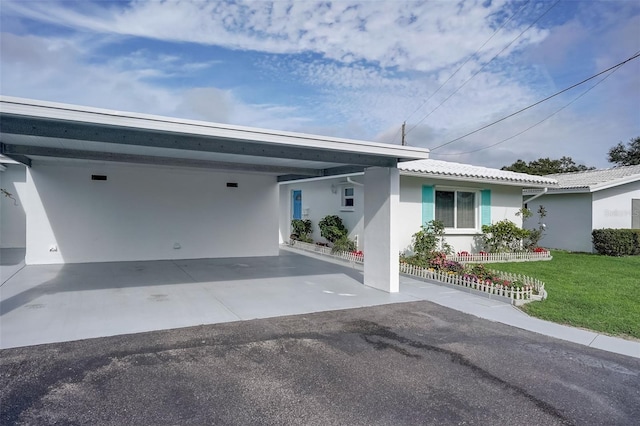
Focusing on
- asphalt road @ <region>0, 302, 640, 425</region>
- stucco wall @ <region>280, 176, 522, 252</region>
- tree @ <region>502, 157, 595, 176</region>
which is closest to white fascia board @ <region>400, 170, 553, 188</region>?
stucco wall @ <region>280, 176, 522, 252</region>

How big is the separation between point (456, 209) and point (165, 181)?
31.7ft

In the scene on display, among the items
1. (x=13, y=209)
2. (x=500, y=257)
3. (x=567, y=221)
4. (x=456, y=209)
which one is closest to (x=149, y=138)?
(x=456, y=209)

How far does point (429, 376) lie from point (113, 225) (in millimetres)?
10665

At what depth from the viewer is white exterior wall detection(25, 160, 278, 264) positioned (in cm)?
1088

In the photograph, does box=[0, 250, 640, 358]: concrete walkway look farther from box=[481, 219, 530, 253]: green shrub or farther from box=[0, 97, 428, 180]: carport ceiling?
box=[481, 219, 530, 253]: green shrub

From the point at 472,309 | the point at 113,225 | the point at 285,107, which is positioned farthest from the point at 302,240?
the point at 472,309

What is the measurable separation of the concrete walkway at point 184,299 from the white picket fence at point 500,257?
377 cm

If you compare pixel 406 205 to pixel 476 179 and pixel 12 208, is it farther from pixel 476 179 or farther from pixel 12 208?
pixel 12 208

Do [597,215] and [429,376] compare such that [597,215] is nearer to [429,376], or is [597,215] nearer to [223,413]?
[429,376]

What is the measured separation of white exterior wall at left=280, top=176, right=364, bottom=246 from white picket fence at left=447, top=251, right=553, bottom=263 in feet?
10.5

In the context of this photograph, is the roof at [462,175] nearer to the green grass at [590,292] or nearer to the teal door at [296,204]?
the green grass at [590,292]

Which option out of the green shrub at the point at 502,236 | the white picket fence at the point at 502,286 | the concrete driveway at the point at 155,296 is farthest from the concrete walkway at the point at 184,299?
the green shrub at the point at 502,236

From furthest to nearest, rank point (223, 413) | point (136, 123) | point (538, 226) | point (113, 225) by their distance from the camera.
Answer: point (538, 226) → point (113, 225) → point (136, 123) → point (223, 413)

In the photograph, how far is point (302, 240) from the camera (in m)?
16.2
